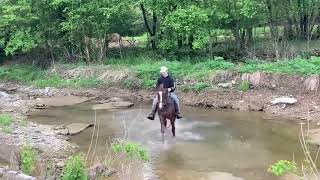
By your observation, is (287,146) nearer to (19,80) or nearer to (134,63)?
(134,63)

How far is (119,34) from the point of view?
28.0m

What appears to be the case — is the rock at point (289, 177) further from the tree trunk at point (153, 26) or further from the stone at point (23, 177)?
the tree trunk at point (153, 26)

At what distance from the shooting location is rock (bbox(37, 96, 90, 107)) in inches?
794

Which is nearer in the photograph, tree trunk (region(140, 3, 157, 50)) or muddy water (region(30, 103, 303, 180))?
muddy water (region(30, 103, 303, 180))

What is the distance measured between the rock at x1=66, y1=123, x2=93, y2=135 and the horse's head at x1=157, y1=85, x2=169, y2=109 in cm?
297

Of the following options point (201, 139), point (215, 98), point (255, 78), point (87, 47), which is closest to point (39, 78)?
point (87, 47)

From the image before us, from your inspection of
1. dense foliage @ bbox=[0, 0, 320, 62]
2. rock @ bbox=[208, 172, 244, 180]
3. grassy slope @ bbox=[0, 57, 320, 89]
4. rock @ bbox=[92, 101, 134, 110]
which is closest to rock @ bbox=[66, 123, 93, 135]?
rock @ bbox=[92, 101, 134, 110]

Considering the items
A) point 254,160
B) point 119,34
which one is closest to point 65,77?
point 119,34

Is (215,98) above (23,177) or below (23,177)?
below

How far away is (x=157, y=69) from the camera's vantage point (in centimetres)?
2161

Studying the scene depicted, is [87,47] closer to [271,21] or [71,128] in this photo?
[271,21]

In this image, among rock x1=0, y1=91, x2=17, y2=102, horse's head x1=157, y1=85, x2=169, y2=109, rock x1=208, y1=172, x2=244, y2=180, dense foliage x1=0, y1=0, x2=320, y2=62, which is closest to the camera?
rock x1=208, y1=172, x2=244, y2=180

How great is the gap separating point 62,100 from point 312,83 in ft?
32.7

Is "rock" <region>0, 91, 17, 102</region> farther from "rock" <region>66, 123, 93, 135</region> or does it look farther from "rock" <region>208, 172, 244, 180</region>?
"rock" <region>208, 172, 244, 180</region>
